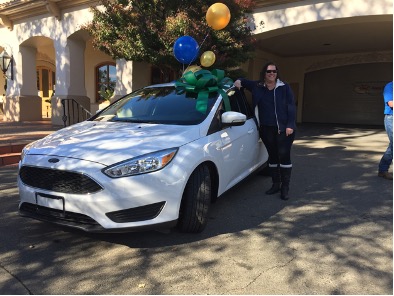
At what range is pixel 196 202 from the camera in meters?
3.42

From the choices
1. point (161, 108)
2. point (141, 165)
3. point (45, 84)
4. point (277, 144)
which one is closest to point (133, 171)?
point (141, 165)

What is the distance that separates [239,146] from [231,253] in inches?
58.7

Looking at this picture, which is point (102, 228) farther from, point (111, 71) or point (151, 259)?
point (111, 71)

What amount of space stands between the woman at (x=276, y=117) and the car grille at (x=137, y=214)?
2249 mm

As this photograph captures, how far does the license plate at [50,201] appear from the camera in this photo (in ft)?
10.1

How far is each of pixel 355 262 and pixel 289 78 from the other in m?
16.6

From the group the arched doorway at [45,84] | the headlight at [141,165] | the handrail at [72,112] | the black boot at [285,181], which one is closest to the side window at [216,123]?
the headlight at [141,165]

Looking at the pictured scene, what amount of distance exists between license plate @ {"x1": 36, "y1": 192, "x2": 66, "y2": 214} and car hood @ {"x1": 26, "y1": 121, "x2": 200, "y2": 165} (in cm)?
37

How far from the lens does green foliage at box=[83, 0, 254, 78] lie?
24.3ft

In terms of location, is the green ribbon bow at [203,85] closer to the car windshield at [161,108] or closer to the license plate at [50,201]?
the car windshield at [161,108]

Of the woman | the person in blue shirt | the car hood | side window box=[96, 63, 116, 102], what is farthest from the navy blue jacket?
side window box=[96, 63, 116, 102]

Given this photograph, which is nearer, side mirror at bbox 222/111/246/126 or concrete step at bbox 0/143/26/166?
side mirror at bbox 222/111/246/126

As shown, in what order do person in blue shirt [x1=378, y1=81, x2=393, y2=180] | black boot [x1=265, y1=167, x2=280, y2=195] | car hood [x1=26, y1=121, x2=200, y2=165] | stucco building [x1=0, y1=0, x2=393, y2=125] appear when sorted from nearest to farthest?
1. car hood [x1=26, y1=121, x2=200, y2=165]
2. black boot [x1=265, y1=167, x2=280, y2=195]
3. person in blue shirt [x1=378, y1=81, x2=393, y2=180]
4. stucco building [x1=0, y1=0, x2=393, y2=125]

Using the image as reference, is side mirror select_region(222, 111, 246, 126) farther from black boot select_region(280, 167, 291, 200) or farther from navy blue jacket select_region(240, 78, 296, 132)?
black boot select_region(280, 167, 291, 200)
